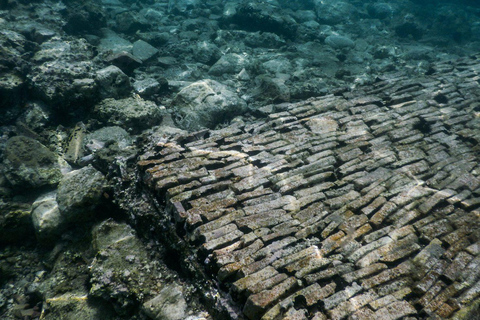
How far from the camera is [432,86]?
5906mm

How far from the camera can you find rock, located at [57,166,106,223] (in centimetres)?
413

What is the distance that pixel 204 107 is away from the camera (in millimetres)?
5914

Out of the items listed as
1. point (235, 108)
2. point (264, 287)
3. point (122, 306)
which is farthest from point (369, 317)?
point (235, 108)

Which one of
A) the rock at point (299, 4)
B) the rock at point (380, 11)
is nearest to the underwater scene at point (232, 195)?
the rock at point (299, 4)

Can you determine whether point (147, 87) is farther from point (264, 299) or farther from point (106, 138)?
point (264, 299)

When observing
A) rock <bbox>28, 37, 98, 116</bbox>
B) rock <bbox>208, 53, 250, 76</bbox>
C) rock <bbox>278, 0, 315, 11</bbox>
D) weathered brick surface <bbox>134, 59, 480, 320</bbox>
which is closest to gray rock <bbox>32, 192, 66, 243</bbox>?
weathered brick surface <bbox>134, 59, 480, 320</bbox>

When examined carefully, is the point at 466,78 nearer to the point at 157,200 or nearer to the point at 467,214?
the point at 467,214

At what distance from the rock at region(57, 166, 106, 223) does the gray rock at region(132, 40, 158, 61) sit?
5705 millimetres

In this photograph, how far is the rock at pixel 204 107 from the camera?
5.86 metres

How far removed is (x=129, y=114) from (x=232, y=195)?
11.8ft

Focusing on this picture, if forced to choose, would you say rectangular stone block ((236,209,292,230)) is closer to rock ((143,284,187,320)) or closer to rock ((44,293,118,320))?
rock ((143,284,187,320))

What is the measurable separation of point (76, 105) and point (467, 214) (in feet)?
23.9

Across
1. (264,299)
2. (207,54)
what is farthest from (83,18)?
(264,299)

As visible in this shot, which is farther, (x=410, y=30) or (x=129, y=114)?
(x=410, y=30)
